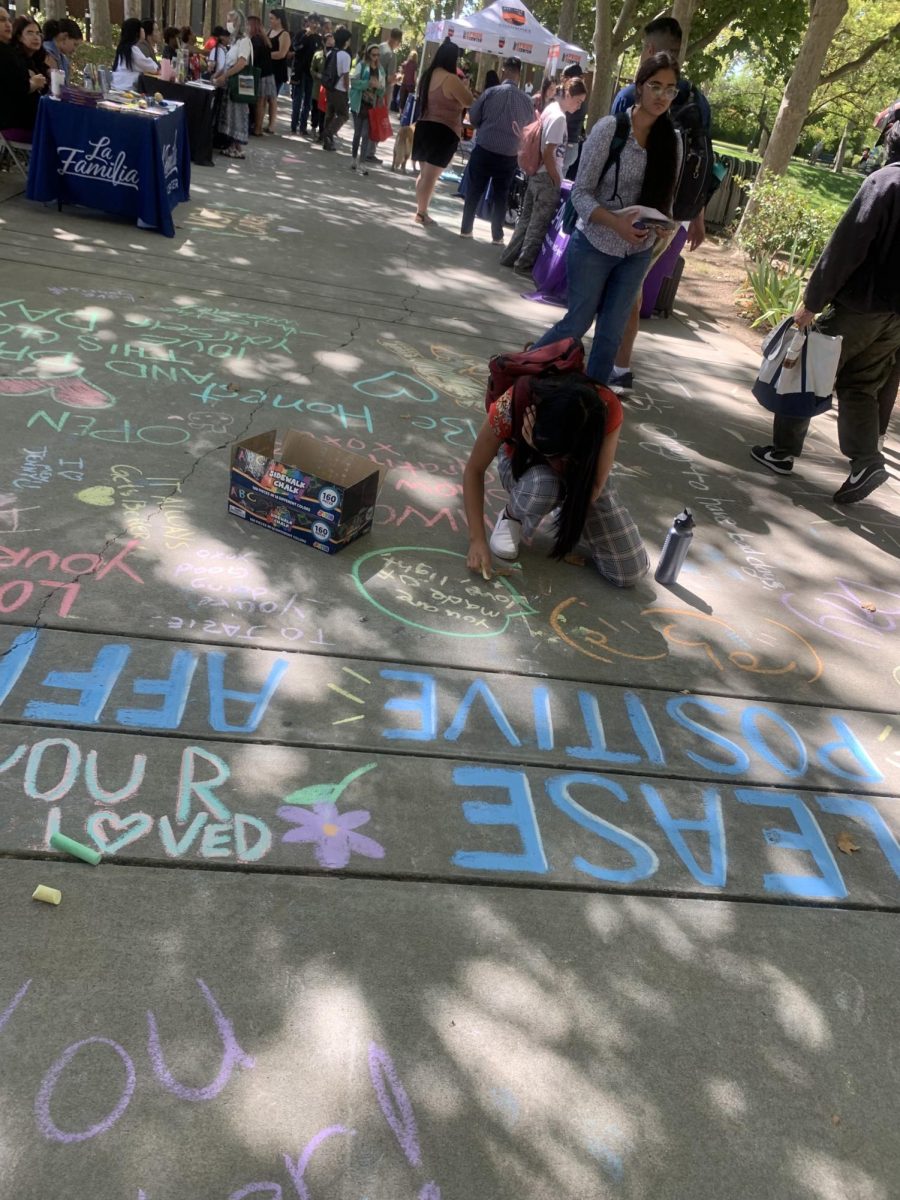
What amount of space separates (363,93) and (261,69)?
153 cm

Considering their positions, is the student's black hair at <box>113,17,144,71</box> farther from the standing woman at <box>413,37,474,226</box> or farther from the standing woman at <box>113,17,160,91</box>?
the standing woman at <box>413,37,474,226</box>

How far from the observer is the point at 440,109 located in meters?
9.40

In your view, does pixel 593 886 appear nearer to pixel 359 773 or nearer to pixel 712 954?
pixel 712 954

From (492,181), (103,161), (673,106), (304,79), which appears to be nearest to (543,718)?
(673,106)

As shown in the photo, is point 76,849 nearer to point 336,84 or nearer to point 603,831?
point 603,831

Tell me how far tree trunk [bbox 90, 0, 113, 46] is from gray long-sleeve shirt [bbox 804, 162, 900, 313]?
14.2 meters

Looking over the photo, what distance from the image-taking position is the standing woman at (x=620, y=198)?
16.3ft

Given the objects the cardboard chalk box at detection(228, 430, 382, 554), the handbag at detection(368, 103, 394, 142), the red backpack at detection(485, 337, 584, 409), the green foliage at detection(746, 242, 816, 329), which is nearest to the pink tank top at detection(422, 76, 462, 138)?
the green foliage at detection(746, 242, 816, 329)

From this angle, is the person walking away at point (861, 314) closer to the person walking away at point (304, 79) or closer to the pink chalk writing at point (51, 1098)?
the pink chalk writing at point (51, 1098)

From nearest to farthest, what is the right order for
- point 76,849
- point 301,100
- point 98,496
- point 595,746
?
point 76,849 → point 595,746 → point 98,496 → point 301,100

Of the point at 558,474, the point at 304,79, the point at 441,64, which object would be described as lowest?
the point at 558,474

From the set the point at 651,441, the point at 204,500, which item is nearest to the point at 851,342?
the point at 651,441

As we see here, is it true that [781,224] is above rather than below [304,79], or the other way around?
below

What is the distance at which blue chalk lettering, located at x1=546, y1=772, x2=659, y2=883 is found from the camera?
8.17 feet
